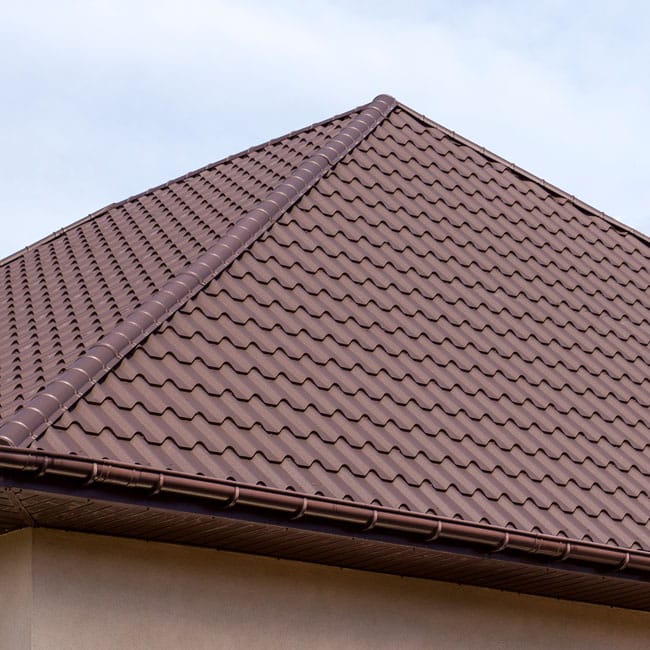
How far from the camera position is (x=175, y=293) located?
8.19 metres

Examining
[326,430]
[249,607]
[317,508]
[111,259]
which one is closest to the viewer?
[317,508]

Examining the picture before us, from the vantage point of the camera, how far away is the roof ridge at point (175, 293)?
6.46 m

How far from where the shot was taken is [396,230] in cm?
1023

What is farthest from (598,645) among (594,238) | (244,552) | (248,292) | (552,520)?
(594,238)

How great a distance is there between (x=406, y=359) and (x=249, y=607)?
7.16 feet

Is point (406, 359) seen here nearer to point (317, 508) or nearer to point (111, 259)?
point (317, 508)

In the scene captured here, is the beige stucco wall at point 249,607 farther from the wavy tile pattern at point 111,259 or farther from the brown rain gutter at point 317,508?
the wavy tile pattern at point 111,259

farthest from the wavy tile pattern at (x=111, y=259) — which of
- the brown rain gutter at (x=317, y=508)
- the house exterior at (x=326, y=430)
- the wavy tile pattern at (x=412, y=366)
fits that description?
the brown rain gutter at (x=317, y=508)

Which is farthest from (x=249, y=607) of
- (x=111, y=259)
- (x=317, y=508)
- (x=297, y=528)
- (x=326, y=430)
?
(x=111, y=259)

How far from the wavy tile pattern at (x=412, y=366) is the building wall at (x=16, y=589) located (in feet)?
2.21

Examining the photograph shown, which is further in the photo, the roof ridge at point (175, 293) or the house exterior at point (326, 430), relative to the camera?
the house exterior at point (326, 430)

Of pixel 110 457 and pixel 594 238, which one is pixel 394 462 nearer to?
pixel 110 457

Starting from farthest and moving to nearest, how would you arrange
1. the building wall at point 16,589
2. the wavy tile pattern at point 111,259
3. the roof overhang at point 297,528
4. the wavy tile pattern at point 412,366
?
the wavy tile pattern at point 111,259, the wavy tile pattern at point 412,366, the building wall at point 16,589, the roof overhang at point 297,528

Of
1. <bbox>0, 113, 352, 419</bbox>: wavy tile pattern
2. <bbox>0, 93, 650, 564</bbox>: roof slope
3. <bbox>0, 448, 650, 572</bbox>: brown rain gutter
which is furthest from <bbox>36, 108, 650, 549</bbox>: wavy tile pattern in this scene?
<bbox>0, 113, 352, 419</bbox>: wavy tile pattern
